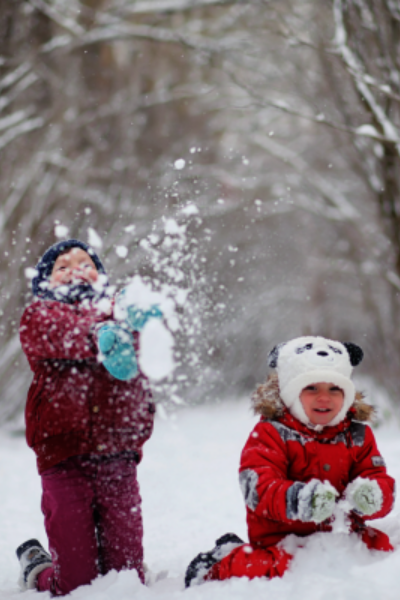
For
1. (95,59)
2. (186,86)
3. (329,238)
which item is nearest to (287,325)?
(329,238)

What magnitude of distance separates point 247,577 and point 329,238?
982 centimetres

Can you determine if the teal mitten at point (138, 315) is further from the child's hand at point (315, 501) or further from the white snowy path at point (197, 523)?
the white snowy path at point (197, 523)

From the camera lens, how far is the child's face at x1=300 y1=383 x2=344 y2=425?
2.33 meters

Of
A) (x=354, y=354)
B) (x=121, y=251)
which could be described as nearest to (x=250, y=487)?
(x=354, y=354)

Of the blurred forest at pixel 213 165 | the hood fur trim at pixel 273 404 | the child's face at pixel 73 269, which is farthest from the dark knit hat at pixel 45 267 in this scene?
the hood fur trim at pixel 273 404

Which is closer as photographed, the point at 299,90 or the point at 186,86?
the point at 299,90

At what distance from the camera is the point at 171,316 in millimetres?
2457

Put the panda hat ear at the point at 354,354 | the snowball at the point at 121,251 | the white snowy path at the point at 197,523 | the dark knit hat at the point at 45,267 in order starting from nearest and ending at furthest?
1. the white snowy path at the point at 197,523
2. the panda hat ear at the point at 354,354
3. the dark knit hat at the point at 45,267
4. the snowball at the point at 121,251

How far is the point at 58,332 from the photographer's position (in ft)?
7.64

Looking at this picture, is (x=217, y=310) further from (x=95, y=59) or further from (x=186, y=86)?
(x=95, y=59)

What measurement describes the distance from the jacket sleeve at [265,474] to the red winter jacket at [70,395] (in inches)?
19.3

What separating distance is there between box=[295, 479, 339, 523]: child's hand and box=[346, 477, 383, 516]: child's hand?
0.19 m

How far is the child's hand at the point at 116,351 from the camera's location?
2.21 meters

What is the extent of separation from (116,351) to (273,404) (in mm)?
655
